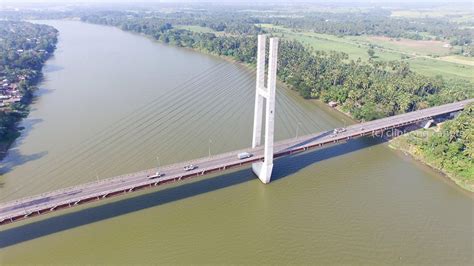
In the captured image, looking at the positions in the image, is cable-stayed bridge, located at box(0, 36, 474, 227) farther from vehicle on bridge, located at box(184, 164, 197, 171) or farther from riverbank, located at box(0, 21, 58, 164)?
riverbank, located at box(0, 21, 58, 164)

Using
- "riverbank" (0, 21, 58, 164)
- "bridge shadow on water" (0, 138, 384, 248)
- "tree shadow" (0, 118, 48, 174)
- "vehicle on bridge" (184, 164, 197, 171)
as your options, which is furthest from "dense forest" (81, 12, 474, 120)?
"riverbank" (0, 21, 58, 164)

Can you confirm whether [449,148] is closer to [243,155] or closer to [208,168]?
[243,155]

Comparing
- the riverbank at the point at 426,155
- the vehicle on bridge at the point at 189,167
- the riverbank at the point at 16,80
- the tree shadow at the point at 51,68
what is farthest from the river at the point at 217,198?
the tree shadow at the point at 51,68

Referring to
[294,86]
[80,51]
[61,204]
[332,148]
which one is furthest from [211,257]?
[80,51]

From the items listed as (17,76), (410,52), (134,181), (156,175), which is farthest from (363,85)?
(17,76)

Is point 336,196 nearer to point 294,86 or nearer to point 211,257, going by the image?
point 211,257

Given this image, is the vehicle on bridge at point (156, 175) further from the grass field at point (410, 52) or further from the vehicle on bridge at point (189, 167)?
the grass field at point (410, 52)
